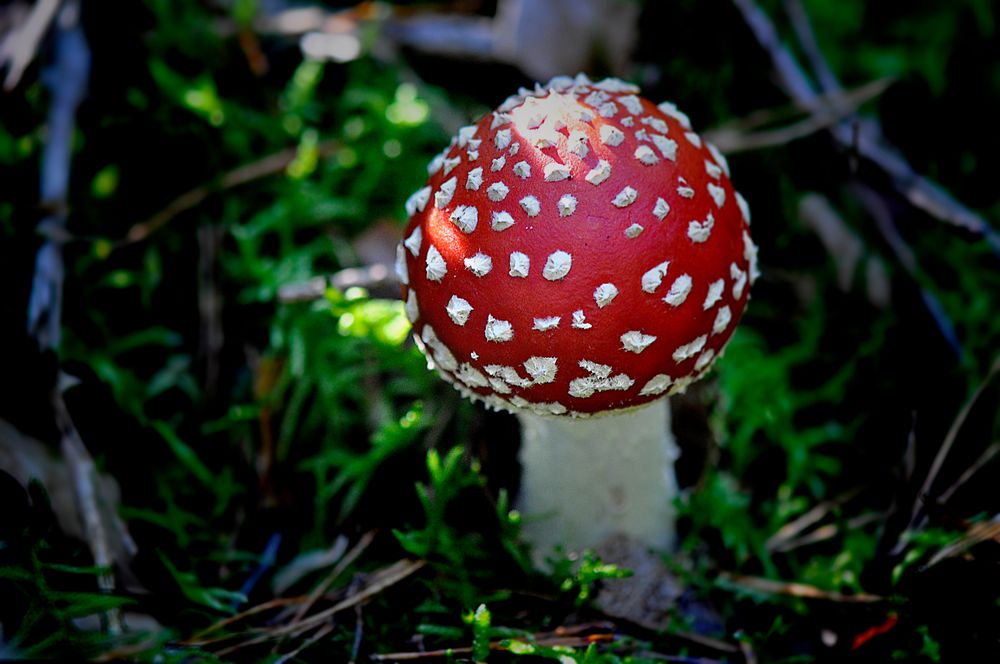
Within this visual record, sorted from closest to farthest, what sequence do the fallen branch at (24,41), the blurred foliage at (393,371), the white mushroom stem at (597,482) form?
1. the blurred foliage at (393,371)
2. the white mushroom stem at (597,482)
3. the fallen branch at (24,41)

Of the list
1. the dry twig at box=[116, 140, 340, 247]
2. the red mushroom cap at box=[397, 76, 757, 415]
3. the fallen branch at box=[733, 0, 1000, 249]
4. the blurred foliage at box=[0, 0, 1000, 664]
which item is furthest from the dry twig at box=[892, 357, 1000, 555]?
the dry twig at box=[116, 140, 340, 247]

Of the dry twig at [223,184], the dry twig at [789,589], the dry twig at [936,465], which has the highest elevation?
the dry twig at [223,184]

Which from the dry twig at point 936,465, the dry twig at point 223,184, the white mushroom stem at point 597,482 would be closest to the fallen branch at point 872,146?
the dry twig at point 936,465

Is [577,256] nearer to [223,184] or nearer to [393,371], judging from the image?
[393,371]

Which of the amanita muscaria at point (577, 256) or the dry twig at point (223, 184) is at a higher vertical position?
the amanita muscaria at point (577, 256)

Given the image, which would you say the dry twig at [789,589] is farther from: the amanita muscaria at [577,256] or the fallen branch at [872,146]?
the fallen branch at [872,146]

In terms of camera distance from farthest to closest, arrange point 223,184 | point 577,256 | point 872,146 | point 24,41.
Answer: point 223,184 < point 872,146 < point 24,41 < point 577,256

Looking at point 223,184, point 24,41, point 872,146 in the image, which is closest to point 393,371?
point 223,184

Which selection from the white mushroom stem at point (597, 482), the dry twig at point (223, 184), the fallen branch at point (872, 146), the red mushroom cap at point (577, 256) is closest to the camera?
the red mushroom cap at point (577, 256)
